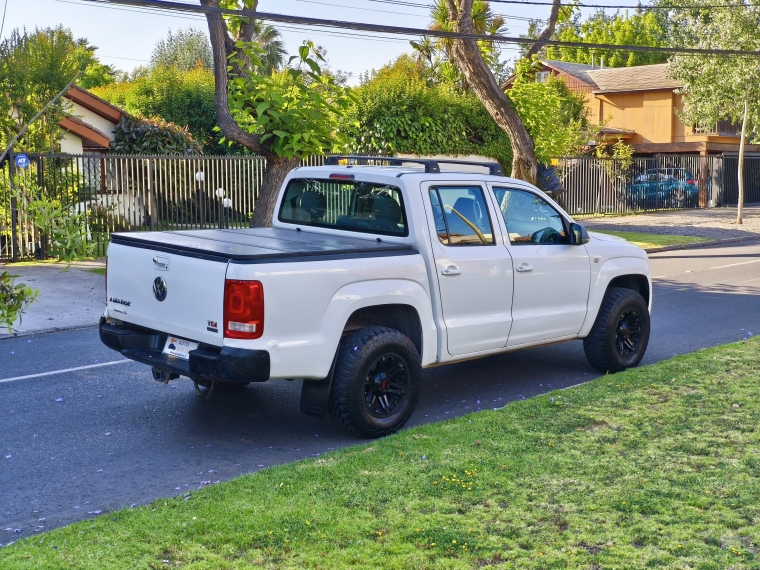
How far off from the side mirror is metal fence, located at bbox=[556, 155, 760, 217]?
2054 centimetres

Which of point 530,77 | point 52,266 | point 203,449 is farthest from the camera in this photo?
point 530,77

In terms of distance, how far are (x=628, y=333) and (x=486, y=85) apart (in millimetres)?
12220

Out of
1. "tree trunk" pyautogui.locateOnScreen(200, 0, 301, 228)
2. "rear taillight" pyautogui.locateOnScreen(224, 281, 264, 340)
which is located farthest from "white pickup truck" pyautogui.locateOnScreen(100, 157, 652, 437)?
"tree trunk" pyautogui.locateOnScreen(200, 0, 301, 228)

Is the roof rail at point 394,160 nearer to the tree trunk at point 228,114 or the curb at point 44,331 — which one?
the curb at point 44,331

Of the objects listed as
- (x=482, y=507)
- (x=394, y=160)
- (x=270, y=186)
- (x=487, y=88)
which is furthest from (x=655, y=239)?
(x=482, y=507)

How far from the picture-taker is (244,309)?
5777mm

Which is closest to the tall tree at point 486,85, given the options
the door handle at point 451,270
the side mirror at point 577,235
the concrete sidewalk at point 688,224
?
the concrete sidewalk at point 688,224

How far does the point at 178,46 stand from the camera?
88.4 metres

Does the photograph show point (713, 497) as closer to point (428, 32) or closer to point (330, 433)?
point (330, 433)

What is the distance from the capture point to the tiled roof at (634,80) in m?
45.6

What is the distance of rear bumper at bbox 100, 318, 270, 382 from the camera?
5812 mm

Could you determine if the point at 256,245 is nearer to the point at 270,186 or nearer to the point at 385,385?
the point at 385,385

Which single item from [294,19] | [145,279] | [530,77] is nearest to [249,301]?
[145,279]

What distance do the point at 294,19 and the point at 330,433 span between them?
6816 millimetres
